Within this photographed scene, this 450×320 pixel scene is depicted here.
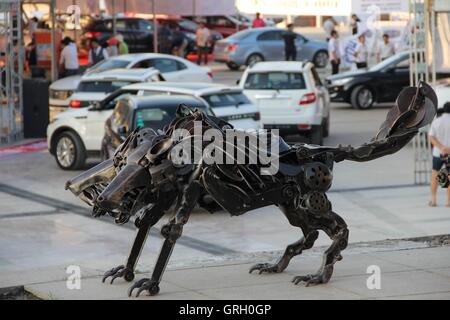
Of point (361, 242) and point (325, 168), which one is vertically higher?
point (325, 168)

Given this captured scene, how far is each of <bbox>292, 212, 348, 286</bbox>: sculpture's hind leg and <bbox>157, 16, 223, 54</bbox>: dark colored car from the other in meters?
37.0

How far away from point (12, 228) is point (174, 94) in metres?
5.76

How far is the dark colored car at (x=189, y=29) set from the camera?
155 feet

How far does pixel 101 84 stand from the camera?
80.1ft

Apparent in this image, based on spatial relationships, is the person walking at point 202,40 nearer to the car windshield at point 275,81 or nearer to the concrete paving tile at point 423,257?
the car windshield at point 275,81

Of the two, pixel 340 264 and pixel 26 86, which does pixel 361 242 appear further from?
pixel 26 86

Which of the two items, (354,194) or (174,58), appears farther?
(174,58)

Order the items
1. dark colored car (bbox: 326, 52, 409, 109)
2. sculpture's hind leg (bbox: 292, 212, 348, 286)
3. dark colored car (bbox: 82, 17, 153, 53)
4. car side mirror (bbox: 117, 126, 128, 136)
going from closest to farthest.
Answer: sculpture's hind leg (bbox: 292, 212, 348, 286)
car side mirror (bbox: 117, 126, 128, 136)
dark colored car (bbox: 326, 52, 409, 109)
dark colored car (bbox: 82, 17, 153, 53)

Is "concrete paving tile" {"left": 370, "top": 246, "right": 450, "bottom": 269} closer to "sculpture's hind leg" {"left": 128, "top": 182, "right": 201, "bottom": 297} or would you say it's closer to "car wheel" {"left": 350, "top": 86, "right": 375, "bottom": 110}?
"sculpture's hind leg" {"left": 128, "top": 182, "right": 201, "bottom": 297}

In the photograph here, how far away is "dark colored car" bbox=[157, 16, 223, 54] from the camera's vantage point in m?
47.3

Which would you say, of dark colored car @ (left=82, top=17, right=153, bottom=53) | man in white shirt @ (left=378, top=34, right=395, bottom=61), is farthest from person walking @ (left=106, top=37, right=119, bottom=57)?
dark colored car @ (left=82, top=17, right=153, bottom=53)

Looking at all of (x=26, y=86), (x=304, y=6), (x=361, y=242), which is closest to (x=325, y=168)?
(x=361, y=242)

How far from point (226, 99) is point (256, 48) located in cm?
2165
